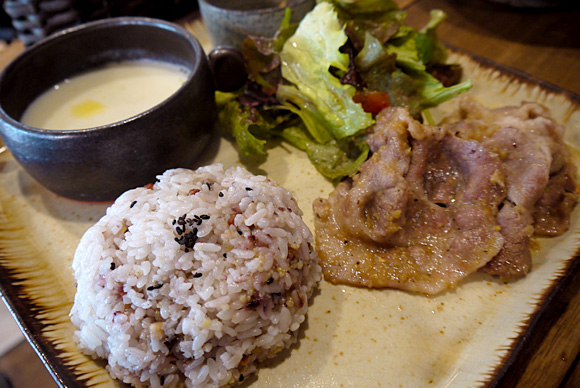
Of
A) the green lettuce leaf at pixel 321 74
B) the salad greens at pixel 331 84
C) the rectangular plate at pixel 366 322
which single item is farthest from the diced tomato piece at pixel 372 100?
the rectangular plate at pixel 366 322

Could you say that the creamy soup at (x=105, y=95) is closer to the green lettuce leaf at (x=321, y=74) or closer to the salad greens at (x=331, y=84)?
Result: the salad greens at (x=331, y=84)

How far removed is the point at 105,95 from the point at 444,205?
104 inches

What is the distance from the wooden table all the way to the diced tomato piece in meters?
1.67

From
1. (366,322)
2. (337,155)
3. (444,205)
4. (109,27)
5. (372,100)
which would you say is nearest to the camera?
(366,322)

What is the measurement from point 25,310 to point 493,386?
7.84 feet

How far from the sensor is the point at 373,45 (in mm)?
3182

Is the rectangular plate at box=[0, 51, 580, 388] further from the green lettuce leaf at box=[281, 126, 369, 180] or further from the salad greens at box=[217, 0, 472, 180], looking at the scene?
the salad greens at box=[217, 0, 472, 180]

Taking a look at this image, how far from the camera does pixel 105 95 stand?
10.5 ft

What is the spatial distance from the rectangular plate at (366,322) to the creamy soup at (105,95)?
0.73 metres

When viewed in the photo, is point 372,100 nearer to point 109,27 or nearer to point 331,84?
point 331,84

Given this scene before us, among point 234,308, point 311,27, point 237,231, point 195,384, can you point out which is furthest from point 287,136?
point 195,384

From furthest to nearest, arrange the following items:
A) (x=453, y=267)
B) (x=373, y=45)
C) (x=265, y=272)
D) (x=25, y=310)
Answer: (x=373, y=45) → (x=453, y=267) → (x=25, y=310) → (x=265, y=272)

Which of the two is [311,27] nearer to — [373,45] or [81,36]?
[373,45]

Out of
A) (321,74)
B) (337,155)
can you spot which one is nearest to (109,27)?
(321,74)
